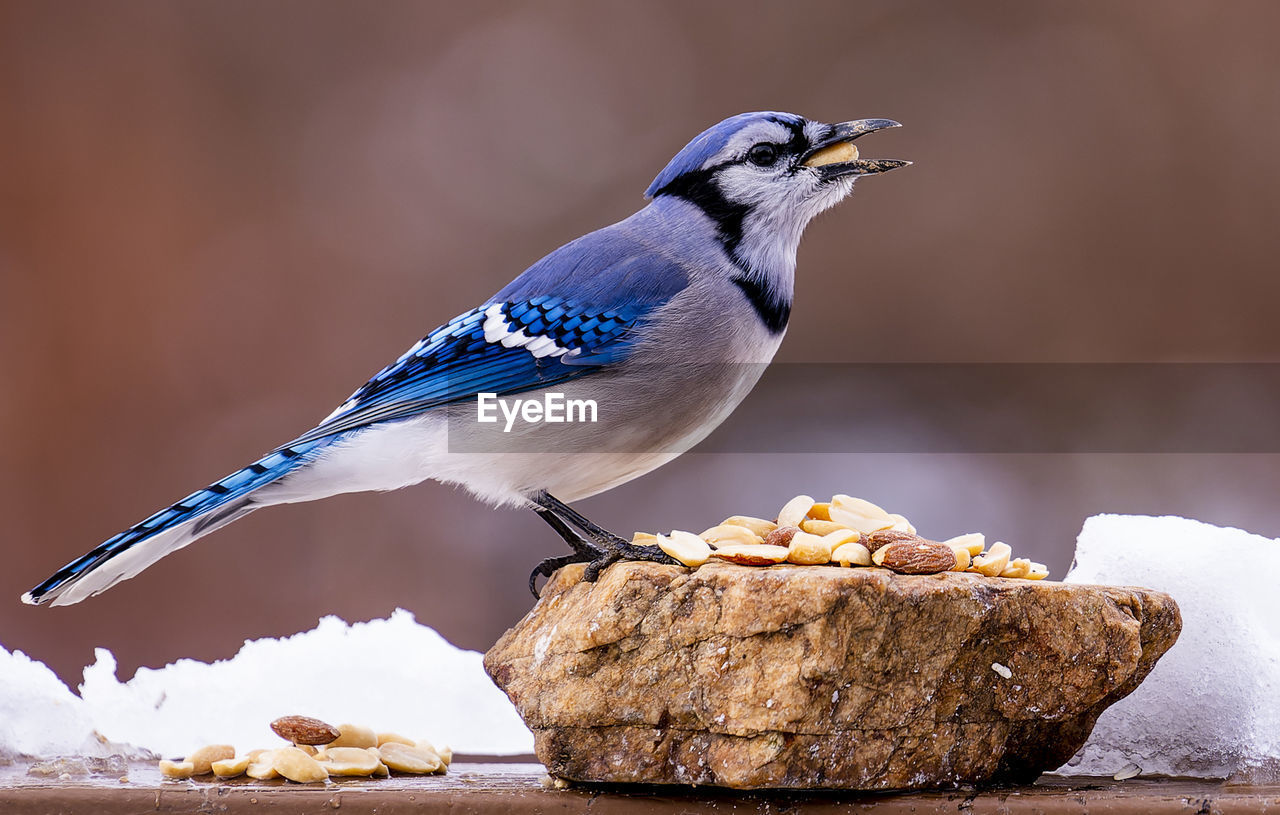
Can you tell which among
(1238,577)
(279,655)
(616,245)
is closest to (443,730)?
(279,655)

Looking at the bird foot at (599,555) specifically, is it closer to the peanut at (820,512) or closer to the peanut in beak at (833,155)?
the peanut at (820,512)

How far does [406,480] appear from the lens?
45.8 inches

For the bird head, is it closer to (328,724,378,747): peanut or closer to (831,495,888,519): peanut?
(831,495,888,519): peanut

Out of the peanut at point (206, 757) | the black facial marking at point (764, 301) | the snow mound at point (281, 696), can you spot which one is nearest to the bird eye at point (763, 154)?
the black facial marking at point (764, 301)

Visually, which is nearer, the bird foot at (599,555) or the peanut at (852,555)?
the peanut at (852,555)

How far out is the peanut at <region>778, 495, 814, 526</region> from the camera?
98cm

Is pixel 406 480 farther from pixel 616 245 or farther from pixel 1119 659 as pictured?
pixel 1119 659

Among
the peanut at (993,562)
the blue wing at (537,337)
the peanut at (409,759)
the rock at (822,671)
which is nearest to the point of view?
the rock at (822,671)

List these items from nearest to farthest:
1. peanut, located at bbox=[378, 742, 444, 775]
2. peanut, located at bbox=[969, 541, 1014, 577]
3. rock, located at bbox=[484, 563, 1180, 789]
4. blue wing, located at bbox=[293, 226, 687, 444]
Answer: rock, located at bbox=[484, 563, 1180, 789] < peanut, located at bbox=[969, 541, 1014, 577] < peanut, located at bbox=[378, 742, 444, 775] < blue wing, located at bbox=[293, 226, 687, 444]

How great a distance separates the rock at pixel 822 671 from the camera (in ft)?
2.57

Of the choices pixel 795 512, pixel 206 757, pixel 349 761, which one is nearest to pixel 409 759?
pixel 349 761

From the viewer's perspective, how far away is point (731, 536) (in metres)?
0.92

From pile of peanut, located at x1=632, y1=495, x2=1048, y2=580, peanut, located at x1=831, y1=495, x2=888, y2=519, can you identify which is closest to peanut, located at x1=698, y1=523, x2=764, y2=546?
pile of peanut, located at x1=632, y1=495, x2=1048, y2=580

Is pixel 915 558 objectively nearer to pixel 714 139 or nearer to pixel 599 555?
pixel 599 555
